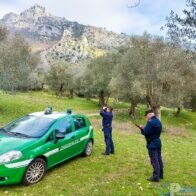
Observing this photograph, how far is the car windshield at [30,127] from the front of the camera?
1222 cm

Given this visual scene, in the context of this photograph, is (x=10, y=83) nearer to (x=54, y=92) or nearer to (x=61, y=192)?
(x=61, y=192)

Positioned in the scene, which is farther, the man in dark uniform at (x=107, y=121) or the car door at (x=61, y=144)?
the man in dark uniform at (x=107, y=121)

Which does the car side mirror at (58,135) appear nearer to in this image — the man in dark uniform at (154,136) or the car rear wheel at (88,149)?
the car rear wheel at (88,149)

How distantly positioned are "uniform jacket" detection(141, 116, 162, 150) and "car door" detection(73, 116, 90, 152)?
11.0 feet

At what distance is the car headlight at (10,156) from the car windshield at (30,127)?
134 cm

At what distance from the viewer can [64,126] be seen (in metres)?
13.4

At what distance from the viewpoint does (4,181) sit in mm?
10500

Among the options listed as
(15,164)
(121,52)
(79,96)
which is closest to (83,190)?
(15,164)

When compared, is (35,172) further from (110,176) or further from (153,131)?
(153,131)

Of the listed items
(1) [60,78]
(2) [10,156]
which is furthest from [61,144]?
(1) [60,78]

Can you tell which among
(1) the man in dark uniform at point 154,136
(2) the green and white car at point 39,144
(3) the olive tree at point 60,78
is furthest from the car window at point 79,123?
(3) the olive tree at point 60,78

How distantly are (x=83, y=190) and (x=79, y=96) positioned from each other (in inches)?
2772

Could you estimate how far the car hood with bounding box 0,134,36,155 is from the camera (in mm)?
10820

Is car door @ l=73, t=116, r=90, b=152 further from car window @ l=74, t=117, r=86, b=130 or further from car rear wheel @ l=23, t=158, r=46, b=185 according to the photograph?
car rear wheel @ l=23, t=158, r=46, b=185
